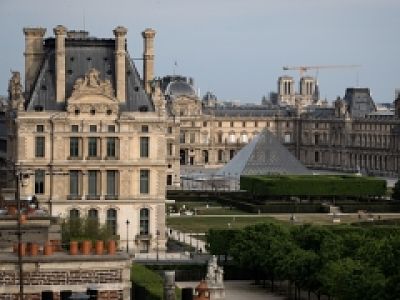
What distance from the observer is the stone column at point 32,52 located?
59688 millimetres

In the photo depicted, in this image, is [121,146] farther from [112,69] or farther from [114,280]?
[114,280]

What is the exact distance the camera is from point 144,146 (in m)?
57.5

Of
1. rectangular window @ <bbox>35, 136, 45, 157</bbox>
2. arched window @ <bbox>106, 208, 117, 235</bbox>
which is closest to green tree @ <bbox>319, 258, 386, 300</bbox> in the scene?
arched window @ <bbox>106, 208, 117, 235</bbox>

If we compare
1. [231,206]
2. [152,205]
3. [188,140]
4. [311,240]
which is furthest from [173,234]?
[188,140]

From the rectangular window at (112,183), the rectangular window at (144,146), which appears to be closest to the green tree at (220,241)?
the rectangular window at (144,146)

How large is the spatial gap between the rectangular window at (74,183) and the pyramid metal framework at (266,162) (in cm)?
5688

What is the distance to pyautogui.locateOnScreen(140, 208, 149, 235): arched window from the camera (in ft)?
189

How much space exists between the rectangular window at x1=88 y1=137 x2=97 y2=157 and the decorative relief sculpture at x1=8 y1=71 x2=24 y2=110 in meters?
2.91

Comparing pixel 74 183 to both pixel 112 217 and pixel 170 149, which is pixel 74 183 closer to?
pixel 112 217

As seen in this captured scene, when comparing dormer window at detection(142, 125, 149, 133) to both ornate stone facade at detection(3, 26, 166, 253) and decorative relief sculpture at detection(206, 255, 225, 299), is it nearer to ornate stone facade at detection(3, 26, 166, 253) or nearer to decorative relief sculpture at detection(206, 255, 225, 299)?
ornate stone facade at detection(3, 26, 166, 253)

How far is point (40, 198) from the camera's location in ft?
186

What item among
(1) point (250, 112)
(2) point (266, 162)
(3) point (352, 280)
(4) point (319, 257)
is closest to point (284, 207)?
(2) point (266, 162)

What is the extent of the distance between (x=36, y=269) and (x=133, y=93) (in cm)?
3738

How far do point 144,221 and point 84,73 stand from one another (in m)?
6.19
